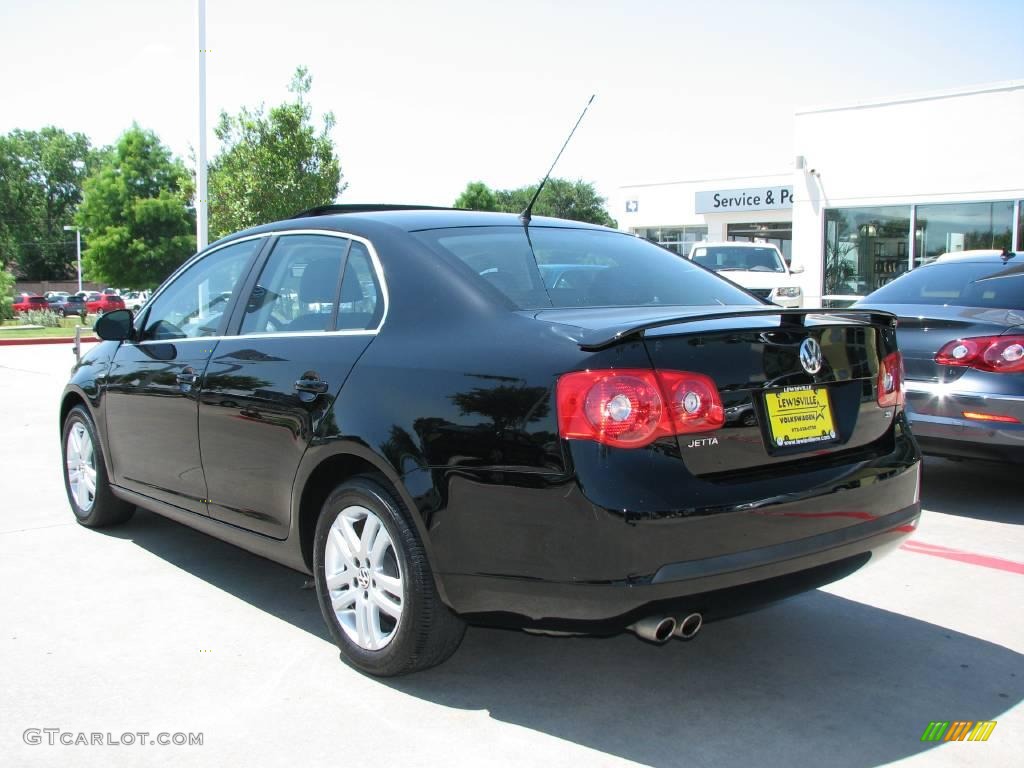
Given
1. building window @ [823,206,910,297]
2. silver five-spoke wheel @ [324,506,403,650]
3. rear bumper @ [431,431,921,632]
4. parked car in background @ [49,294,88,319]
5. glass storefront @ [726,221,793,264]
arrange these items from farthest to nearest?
parked car in background @ [49,294,88,319], glass storefront @ [726,221,793,264], building window @ [823,206,910,297], silver five-spoke wheel @ [324,506,403,650], rear bumper @ [431,431,921,632]

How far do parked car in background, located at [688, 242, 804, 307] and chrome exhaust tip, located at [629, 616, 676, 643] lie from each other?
13705mm

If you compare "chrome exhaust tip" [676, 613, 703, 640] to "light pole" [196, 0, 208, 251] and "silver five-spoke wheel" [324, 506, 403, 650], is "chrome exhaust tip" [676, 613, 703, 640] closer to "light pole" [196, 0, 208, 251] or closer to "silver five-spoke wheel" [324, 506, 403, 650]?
"silver five-spoke wheel" [324, 506, 403, 650]

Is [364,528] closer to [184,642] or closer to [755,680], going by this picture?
[184,642]

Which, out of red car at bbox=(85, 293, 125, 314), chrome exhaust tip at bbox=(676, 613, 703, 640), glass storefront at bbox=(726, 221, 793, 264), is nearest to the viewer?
chrome exhaust tip at bbox=(676, 613, 703, 640)

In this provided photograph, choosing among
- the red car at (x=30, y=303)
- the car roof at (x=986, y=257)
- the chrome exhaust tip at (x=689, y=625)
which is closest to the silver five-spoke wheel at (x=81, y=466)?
the chrome exhaust tip at (x=689, y=625)

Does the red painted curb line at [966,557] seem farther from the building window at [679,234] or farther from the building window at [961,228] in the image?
the building window at [679,234]

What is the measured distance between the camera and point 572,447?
279 cm

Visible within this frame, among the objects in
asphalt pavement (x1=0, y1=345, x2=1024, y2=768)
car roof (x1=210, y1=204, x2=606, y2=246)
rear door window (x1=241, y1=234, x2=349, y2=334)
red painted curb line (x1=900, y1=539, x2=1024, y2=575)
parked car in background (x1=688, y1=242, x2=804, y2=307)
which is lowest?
asphalt pavement (x1=0, y1=345, x2=1024, y2=768)

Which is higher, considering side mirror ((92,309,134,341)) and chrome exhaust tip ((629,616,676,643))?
side mirror ((92,309,134,341))

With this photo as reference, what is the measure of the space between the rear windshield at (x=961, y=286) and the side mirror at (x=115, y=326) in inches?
193

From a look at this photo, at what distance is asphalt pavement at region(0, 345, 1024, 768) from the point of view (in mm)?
2977

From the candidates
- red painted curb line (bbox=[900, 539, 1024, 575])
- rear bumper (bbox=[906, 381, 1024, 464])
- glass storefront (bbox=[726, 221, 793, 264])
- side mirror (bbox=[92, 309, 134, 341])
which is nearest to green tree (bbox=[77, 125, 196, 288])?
glass storefront (bbox=[726, 221, 793, 264])

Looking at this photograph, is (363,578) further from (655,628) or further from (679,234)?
(679,234)


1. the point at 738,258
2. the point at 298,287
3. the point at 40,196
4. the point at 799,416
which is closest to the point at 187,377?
the point at 298,287
